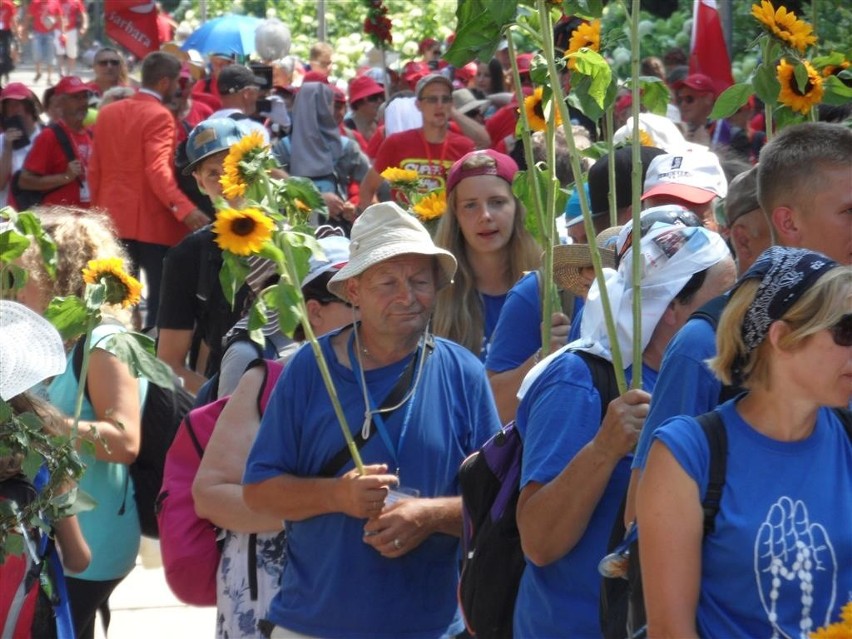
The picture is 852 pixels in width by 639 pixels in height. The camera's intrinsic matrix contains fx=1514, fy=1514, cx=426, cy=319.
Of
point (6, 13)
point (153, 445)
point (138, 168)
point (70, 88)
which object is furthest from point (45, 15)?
point (153, 445)

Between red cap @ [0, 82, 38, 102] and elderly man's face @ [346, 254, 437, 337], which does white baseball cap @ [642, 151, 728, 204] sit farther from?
red cap @ [0, 82, 38, 102]

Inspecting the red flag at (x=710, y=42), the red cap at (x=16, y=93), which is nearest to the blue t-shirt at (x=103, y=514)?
the red flag at (x=710, y=42)

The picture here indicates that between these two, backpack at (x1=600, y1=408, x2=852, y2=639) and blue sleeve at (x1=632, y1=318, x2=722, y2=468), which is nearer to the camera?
backpack at (x1=600, y1=408, x2=852, y2=639)

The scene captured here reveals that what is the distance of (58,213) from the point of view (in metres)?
4.96

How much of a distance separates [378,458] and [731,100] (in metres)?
1.30

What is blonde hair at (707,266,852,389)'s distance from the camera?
8.92ft

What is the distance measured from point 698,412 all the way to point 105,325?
7.00 feet

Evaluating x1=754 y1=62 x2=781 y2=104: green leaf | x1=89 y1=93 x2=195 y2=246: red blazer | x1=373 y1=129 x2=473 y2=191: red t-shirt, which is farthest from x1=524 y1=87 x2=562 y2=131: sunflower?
x1=89 y1=93 x2=195 y2=246: red blazer

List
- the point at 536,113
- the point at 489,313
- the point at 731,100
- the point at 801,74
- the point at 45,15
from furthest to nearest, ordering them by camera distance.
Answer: the point at 45,15, the point at 489,313, the point at 536,113, the point at 731,100, the point at 801,74

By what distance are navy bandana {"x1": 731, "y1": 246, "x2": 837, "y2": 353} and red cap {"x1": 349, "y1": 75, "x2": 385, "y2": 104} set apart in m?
12.0

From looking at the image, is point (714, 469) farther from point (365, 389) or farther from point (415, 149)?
point (415, 149)

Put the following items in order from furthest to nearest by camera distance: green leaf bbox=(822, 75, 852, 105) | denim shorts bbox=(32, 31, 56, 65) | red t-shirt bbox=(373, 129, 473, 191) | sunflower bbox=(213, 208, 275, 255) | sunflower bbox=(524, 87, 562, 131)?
denim shorts bbox=(32, 31, 56, 65) < red t-shirt bbox=(373, 129, 473, 191) < sunflower bbox=(524, 87, 562, 131) < green leaf bbox=(822, 75, 852, 105) < sunflower bbox=(213, 208, 275, 255)

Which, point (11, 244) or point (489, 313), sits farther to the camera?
point (489, 313)

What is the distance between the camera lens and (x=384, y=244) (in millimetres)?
3875
